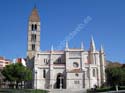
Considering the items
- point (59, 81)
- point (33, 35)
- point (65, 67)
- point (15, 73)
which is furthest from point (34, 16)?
point (15, 73)

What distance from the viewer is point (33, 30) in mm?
110375

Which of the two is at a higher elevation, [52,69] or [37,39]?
[37,39]

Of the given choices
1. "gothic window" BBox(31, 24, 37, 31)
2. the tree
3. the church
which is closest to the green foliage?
the church

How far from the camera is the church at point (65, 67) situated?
319 feet

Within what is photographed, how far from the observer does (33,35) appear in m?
Answer: 110

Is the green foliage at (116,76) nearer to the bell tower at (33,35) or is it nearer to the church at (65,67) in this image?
the church at (65,67)

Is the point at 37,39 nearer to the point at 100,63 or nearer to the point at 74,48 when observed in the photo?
the point at 74,48

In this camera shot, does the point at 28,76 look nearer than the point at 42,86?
Yes

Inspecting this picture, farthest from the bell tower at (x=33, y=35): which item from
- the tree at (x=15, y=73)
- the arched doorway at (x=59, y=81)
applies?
the tree at (x=15, y=73)

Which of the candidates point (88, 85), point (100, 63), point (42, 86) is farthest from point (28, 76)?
point (100, 63)

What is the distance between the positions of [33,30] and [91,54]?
72.3ft

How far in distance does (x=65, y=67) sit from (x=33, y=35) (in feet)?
59.1

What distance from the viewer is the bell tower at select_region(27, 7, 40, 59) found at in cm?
10812

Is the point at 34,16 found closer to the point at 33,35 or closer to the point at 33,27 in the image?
the point at 33,27
